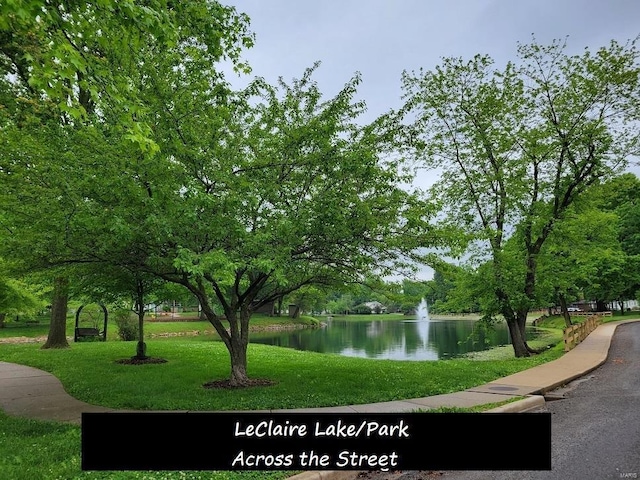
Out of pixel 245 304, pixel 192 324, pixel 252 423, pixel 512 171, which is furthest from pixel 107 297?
pixel 192 324

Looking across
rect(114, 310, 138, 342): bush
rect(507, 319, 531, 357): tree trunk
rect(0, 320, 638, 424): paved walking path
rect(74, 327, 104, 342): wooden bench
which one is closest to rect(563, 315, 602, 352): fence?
rect(507, 319, 531, 357): tree trunk

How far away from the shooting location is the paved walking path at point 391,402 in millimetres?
7672

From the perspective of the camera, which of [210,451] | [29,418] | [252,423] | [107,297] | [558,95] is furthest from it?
[558,95]

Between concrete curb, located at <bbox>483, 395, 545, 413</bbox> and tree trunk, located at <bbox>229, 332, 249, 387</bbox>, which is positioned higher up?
tree trunk, located at <bbox>229, 332, 249, 387</bbox>

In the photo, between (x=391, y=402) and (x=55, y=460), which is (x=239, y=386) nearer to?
(x=391, y=402)

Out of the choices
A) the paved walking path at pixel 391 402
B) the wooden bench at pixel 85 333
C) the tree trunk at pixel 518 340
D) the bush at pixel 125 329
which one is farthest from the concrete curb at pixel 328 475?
the bush at pixel 125 329

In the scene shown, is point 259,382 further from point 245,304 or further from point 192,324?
point 192,324

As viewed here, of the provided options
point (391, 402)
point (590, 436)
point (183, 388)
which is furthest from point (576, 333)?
point (183, 388)

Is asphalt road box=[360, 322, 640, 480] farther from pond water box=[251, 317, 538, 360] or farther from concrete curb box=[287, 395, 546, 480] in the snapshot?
pond water box=[251, 317, 538, 360]

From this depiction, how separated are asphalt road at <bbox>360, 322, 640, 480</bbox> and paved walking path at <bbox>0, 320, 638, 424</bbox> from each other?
476mm

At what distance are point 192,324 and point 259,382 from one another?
33077mm

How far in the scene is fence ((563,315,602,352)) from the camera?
55.4 ft

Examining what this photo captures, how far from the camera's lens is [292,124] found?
9359mm

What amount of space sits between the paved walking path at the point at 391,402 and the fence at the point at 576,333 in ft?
13.6
